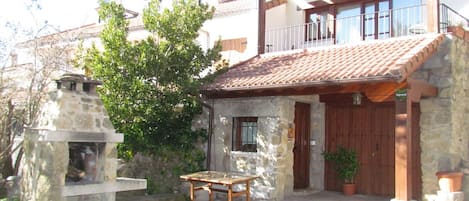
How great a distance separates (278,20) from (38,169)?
984cm

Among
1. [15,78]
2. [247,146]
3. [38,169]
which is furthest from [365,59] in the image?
[15,78]

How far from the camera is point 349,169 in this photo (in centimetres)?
1144

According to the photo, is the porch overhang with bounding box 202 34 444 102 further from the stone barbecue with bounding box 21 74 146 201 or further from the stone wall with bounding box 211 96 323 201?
the stone barbecue with bounding box 21 74 146 201

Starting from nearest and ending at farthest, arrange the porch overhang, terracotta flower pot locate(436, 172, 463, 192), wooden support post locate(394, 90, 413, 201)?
wooden support post locate(394, 90, 413, 201), the porch overhang, terracotta flower pot locate(436, 172, 463, 192)

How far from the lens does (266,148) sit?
1083cm

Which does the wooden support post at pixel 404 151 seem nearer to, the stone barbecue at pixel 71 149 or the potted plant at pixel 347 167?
the potted plant at pixel 347 167

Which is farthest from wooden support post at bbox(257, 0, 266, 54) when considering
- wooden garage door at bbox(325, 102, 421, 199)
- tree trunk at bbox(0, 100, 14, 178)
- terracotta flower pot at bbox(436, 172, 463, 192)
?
tree trunk at bbox(0, 100, 14, 178)

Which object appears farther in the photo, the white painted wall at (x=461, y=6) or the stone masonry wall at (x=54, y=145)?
the white painted wall at (x=461, y=6)

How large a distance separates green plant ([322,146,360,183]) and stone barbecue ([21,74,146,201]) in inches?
210

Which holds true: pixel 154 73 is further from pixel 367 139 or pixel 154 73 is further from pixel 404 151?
pixel 404 151

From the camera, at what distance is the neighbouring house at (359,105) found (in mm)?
9109

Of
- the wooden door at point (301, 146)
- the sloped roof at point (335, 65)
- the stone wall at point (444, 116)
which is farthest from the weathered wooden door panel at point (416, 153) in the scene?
the wooden door at point (301, 146)

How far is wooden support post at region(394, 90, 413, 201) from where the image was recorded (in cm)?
846

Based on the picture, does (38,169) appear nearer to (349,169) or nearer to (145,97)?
(145,97)
